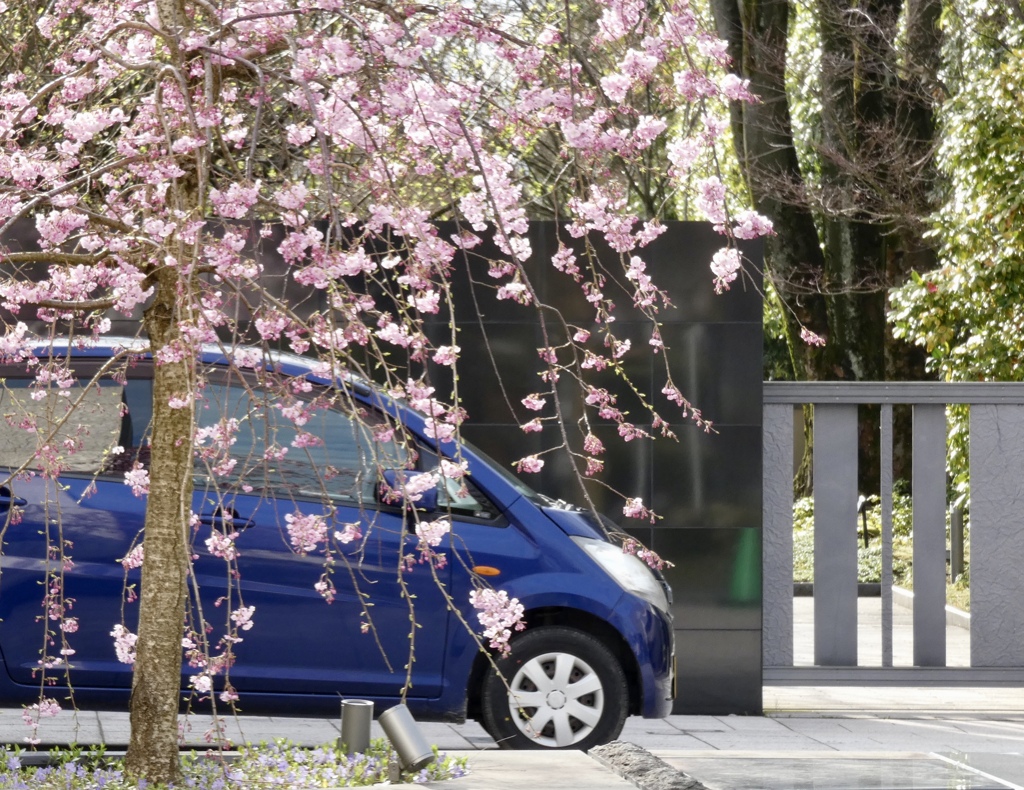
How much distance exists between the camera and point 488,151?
17.0 feet

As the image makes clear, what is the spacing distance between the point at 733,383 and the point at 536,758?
Result: 3.98 meters

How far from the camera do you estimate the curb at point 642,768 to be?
4.12 metres

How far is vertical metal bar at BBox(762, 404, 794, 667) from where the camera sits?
8.55 m

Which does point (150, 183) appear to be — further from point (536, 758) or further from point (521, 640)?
point (521, 640)

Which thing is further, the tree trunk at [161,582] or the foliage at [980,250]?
the foliage at [980,250]

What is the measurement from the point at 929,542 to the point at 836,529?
579mm

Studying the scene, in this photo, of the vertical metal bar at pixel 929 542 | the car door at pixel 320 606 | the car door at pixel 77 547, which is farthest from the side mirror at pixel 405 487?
the vertical metal bar at pixel 929 542

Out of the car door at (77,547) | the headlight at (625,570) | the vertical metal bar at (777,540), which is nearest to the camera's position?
the car door at (77,547)

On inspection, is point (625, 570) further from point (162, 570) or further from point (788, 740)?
point (162, 570)

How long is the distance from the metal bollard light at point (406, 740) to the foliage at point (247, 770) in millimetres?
34

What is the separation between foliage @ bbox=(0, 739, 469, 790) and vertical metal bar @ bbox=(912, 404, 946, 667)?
181 inches

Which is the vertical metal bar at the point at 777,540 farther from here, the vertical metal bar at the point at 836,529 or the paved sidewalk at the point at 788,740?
the paved sidewalk at the point at 788,740

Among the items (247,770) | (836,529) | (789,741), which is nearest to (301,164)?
(247,770)

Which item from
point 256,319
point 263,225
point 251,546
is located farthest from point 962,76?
A: point 256,319
